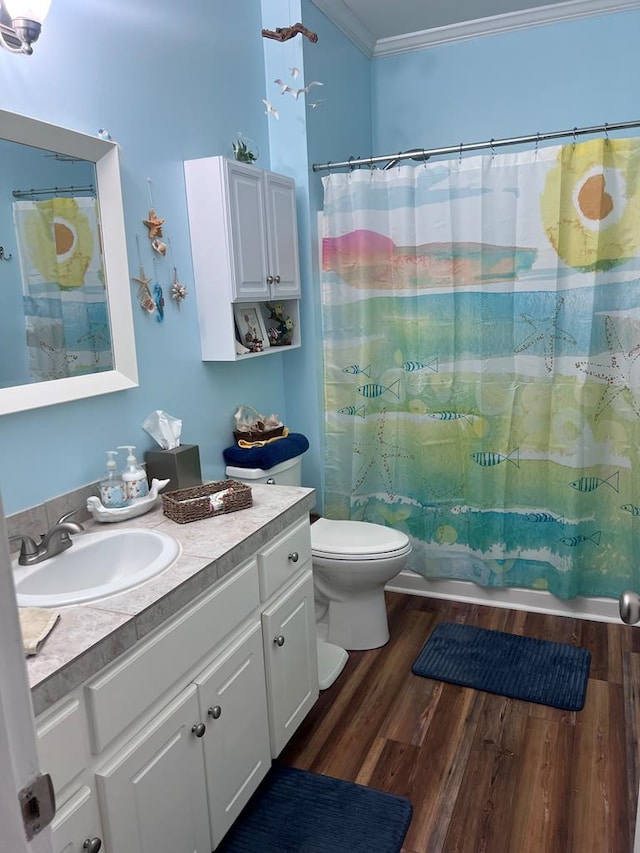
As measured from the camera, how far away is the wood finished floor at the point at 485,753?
1.80m

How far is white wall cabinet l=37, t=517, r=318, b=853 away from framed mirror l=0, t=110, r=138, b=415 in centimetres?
71

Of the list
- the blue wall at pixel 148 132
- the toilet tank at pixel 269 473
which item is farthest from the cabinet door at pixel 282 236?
the toilet tank at pixel 269 473

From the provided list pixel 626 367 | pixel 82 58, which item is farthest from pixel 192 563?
pixel 626 367

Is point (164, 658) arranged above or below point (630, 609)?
below

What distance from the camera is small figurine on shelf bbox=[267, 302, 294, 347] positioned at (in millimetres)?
2830

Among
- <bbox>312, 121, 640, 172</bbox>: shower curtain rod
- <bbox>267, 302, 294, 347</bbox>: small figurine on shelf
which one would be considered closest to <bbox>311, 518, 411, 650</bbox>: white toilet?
<bbox>267, 302, 294, 347</bbox>: small figurine on shelf

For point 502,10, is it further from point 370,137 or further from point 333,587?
point 333,587

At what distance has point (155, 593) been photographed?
1431 mm

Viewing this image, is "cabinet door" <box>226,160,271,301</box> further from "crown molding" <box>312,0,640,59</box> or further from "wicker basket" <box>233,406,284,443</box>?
"crown molding" <box>312,0,640,59</box>

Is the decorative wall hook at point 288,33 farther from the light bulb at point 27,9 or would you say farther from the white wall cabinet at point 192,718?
the white wall cabinet at point 192,718

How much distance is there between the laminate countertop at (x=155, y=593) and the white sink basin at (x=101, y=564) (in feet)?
0.11

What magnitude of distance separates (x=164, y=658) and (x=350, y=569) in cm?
117

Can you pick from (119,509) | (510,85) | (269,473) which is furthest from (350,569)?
(510,85)

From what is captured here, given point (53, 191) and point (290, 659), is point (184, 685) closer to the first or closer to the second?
point (290, 659)
